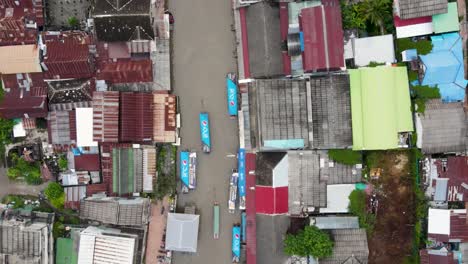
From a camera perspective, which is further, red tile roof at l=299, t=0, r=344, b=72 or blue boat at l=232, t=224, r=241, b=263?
blue boat at l=232, t=224, r=241, b=263

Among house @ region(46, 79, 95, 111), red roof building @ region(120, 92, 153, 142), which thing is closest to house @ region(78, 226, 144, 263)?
red roof building @ region(120, 92, 153, 142)

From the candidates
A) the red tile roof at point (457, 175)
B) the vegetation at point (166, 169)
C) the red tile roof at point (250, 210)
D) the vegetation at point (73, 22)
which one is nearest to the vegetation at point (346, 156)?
the red tile roof at point (250, 210)

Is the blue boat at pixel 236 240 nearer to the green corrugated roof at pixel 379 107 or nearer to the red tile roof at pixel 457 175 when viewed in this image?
the green corrugated roof at pixel 379 107

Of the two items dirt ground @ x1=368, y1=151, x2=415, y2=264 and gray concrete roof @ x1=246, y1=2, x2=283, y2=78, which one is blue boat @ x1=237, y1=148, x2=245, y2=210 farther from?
dirt ground @ x1=368, y1=151, x2=415, y2=264

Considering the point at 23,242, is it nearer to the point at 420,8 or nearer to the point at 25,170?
the point at 25,170

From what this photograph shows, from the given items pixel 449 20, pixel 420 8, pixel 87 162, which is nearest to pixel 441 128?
pixel 449 20
